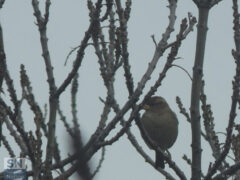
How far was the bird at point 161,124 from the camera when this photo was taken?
6.88m

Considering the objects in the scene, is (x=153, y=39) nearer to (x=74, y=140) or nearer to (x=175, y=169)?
(x=175, y=169)

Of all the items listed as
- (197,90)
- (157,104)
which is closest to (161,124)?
(157,104)

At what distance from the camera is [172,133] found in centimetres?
698

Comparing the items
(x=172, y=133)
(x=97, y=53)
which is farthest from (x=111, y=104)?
(x=172, y=133)

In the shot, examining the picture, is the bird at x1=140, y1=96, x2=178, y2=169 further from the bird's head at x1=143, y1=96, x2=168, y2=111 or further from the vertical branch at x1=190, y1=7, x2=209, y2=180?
the vertical branch at x1=190, y1=7, x2=209, y2=180
